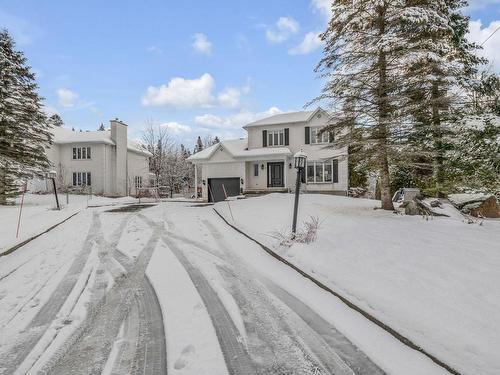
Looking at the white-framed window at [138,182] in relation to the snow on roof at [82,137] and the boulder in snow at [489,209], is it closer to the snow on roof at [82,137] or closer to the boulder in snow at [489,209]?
the snow on roof at [82,137]

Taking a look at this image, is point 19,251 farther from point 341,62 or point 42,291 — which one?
point 341,62

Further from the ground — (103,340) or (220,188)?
(220,188)

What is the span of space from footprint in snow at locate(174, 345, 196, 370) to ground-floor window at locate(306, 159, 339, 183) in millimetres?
21412

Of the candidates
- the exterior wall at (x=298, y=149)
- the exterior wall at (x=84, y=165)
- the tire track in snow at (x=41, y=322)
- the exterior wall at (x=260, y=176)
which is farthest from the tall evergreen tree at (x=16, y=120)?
the tire track in snow at (x=41, y=322)

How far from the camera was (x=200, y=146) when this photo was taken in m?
71.9

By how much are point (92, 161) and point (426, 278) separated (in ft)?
103

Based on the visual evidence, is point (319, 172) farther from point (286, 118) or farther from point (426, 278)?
point (426, 278)

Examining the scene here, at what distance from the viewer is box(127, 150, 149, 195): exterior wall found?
110ft

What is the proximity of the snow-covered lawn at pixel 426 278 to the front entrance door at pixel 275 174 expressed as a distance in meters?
16.7

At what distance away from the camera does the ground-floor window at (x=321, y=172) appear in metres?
23.3

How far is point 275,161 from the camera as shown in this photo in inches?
961

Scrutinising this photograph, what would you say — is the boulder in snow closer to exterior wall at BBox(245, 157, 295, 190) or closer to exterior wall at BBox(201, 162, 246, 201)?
exterior wall at BBox(245, 157, 295, 190)

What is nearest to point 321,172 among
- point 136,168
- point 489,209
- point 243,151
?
point 243,151

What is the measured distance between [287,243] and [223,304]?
2948 mm
